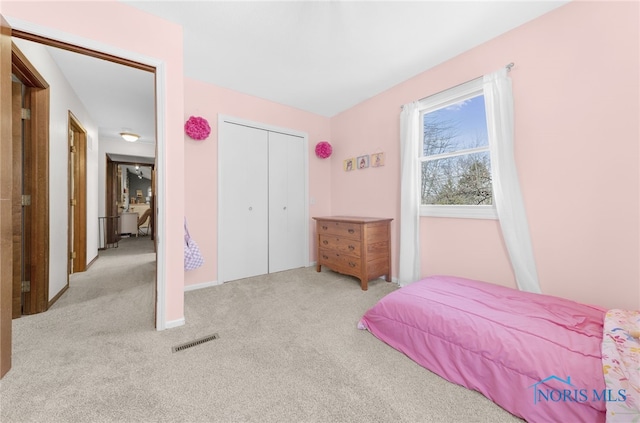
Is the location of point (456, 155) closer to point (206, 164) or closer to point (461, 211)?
point (461, 211)

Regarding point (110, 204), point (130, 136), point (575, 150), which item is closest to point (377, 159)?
point (575, 150)

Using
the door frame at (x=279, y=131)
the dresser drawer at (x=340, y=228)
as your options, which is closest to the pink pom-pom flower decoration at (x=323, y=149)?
the door frame at (x=279, y=131)

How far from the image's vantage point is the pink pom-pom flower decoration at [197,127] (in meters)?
2.71

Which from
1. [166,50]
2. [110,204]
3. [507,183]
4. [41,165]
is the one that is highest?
[166,50]

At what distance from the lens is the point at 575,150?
1.77m

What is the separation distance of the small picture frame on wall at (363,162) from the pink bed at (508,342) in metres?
1.97

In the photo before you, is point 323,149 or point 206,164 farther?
point 323,149

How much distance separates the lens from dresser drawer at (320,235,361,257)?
9.48 ft

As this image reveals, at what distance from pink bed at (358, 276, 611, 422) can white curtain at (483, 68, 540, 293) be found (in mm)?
298

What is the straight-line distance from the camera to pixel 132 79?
2.79 m

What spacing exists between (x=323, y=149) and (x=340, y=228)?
139 cm

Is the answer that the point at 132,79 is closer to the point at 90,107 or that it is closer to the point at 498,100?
the point at 90,107

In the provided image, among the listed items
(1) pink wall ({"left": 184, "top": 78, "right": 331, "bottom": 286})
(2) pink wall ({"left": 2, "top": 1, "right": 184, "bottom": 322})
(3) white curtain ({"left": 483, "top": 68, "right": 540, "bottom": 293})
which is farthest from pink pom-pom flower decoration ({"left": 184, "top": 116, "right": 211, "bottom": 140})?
(3) white curtain ({"left": 483, "top": 68, "right": 540, "bottom": 293})

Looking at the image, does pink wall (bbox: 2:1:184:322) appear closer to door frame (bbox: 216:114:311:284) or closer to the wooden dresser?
door frame (bbox: 216:114:311:284)
